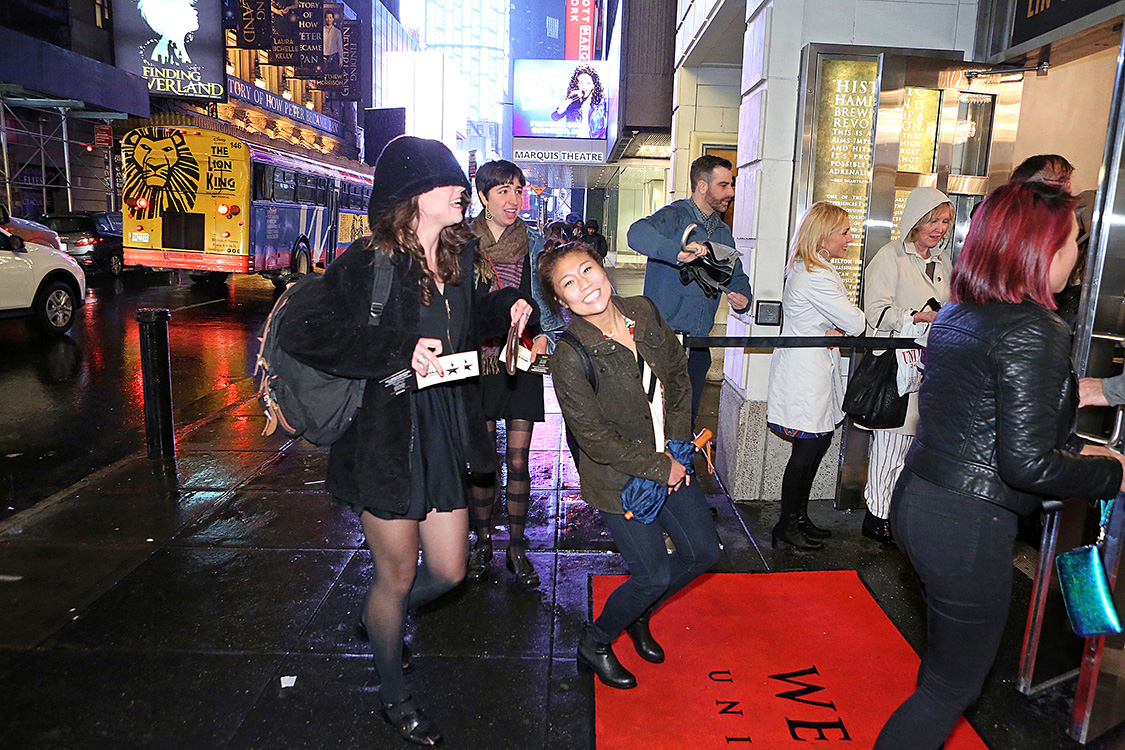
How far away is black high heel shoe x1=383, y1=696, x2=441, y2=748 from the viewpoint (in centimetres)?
289

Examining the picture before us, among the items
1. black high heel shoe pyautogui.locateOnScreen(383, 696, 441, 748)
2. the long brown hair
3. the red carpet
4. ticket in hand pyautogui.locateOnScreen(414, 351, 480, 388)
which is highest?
the long brown hair

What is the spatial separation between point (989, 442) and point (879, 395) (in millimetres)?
2226

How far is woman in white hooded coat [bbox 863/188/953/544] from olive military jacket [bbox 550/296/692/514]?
2107 mm

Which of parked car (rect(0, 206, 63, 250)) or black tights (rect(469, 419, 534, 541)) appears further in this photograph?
parked car (rect(0, 206, 63, 250))

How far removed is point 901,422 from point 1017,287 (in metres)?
2.34

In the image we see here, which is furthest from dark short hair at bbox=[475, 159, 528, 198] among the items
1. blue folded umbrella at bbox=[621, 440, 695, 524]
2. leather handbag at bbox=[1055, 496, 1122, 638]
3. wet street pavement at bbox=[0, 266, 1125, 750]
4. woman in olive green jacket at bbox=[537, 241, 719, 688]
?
leather handbag at bbox=[1055, 496, 1122, 638]

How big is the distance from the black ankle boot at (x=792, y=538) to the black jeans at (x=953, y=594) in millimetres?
2384

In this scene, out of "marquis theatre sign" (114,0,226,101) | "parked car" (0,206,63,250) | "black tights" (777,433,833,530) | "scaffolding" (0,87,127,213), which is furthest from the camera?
"marquis theatre sign" (114,0,226,101)

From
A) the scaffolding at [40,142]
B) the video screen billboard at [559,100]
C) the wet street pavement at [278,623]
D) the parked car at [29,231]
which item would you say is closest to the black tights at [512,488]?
the wet street pavement at [278,623]

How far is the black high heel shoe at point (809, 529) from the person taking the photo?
4.84 metres

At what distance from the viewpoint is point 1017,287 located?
2193mm

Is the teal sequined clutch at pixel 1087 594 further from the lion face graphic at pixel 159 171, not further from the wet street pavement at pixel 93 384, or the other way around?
the lion face graphic at pixel 159 171

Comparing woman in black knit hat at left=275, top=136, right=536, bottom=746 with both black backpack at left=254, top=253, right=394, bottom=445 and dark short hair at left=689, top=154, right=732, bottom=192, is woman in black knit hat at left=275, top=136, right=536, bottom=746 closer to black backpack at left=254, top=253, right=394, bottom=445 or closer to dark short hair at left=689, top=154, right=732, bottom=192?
black backpack at left=254, top=253, right=394, bottom=445

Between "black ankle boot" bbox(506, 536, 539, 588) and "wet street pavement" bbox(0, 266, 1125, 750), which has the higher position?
"black ankle boot" bbox(506, 536, 539, 588)
